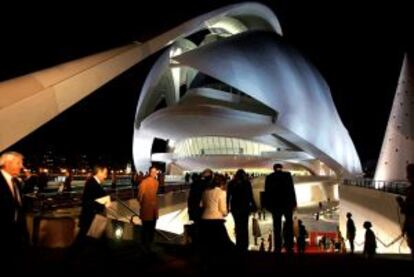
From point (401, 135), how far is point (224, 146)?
27.5 meters

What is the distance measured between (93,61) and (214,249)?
23.0 feet

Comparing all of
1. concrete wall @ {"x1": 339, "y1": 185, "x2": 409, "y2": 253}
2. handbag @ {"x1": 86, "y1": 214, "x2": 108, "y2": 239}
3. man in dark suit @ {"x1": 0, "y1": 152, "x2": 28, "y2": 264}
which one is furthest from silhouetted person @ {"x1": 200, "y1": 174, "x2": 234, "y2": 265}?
concrete wall @ {"x1": 339, "y1": 185, "x2": 409, "y2": 253}

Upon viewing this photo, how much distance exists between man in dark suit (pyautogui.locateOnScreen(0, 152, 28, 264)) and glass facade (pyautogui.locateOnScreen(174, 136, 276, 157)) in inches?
1656

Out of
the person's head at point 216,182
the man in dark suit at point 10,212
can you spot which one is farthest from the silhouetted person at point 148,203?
the man in dark suit at point 10,212

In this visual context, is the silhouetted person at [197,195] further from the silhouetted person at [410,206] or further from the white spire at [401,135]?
the white spire at [401,135]

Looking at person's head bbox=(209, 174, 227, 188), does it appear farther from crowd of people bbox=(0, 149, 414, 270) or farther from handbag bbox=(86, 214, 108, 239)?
handbag bbox=(86, 214, 108, 239)

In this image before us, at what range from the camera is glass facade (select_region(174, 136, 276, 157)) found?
155 ft

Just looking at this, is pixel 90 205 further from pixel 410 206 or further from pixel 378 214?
pixel 378 214

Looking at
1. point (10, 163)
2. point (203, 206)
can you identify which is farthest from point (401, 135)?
point (10, 163)

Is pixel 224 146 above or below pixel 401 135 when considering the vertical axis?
above

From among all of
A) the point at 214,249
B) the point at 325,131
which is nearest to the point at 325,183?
the point at 325,131

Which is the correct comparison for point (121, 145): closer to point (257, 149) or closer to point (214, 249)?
point (257, 149)

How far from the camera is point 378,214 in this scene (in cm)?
1845

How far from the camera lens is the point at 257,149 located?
47.6 metres
